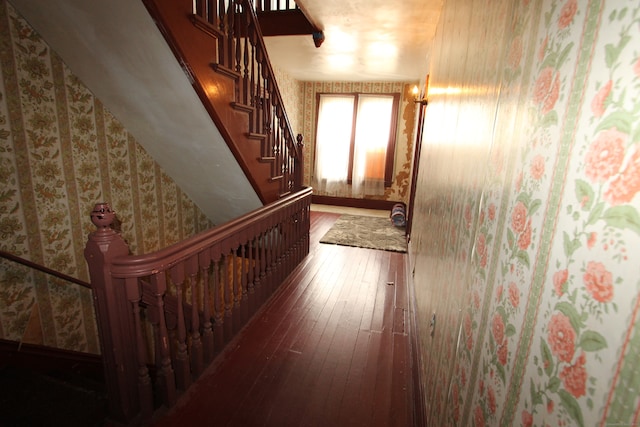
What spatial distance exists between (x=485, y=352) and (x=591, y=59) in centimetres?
67

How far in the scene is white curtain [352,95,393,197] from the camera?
636 cm

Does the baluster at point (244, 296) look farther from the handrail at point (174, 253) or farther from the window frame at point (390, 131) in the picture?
the window frame at point (390, 131)

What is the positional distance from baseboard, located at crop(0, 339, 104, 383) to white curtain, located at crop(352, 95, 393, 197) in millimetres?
5458

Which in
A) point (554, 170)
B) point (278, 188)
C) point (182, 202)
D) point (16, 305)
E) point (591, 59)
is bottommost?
point (16, 305)

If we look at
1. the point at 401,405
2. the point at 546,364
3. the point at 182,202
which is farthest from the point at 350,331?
the point at 182,202

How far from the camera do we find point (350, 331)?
87.5 inches

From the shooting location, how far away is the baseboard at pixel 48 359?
6.22ft

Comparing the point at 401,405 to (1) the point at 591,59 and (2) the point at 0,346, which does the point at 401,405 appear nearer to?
(1) the point at 591,59

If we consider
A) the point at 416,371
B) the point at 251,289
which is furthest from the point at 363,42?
the point at 416,371

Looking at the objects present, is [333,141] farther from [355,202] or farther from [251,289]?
[251,289]

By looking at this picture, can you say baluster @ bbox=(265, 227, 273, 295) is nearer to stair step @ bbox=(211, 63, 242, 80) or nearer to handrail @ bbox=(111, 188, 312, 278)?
handrail @ bbox=(111, 188, 312, 278)

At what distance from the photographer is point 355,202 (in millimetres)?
6863

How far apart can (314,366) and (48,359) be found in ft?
6.14

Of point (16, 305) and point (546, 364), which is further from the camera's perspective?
point (16, 305)
